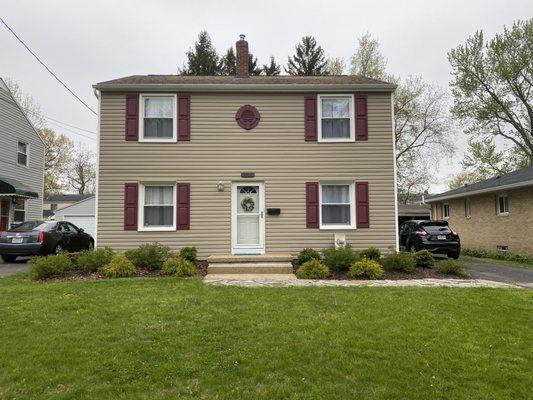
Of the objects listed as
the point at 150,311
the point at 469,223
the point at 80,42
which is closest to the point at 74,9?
the point at 80,42

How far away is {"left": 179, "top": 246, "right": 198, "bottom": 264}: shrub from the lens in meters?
10.8

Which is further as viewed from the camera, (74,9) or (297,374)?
(74,9)

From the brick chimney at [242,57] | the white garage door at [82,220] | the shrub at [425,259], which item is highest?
the brick chimney at [242,57]

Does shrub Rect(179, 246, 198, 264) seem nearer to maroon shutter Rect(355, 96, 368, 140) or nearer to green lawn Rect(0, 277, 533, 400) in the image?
green lawn Rect(0, 277, 533, 400)

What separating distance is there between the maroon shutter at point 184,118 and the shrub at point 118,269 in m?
4.30

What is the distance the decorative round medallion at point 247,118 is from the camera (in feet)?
40.4

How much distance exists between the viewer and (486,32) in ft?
84.2

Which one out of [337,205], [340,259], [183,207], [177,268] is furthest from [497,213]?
[177,268]

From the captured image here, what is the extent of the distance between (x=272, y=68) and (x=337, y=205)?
2358 centimetres

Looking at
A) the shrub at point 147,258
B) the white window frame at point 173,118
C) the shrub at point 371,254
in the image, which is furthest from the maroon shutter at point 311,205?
the shrub at point 147,258

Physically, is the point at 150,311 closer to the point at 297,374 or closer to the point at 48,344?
the point at 48,344

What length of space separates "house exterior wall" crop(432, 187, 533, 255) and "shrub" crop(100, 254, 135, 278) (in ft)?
50.1

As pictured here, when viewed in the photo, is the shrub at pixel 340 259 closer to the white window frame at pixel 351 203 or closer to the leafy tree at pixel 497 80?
the white window frame at pixel 351 203

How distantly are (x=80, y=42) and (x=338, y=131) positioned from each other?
10023 mm
